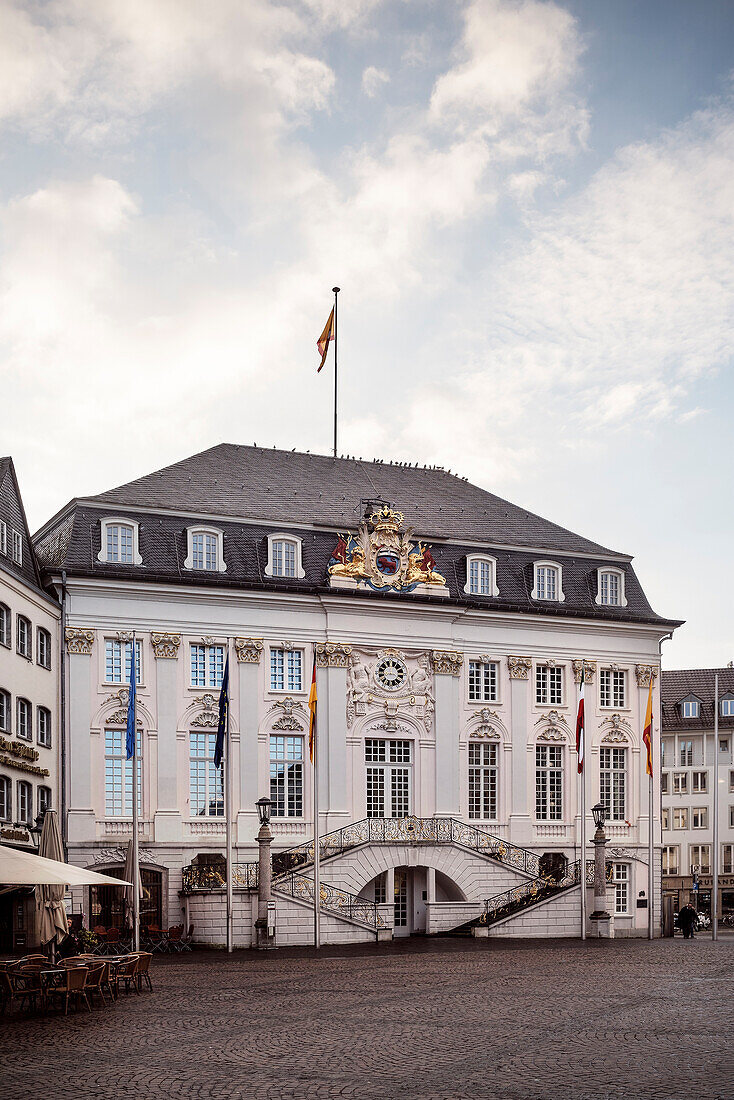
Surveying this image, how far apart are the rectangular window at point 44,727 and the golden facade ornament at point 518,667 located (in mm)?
18867

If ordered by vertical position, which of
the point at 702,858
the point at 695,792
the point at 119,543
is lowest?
the point at 702,858

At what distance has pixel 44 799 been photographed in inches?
1821

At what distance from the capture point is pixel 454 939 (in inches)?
1902

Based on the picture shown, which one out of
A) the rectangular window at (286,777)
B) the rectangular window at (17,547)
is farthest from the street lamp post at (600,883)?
the rectangular window at (17,547)

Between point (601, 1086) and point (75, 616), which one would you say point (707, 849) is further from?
point (601, 1086)

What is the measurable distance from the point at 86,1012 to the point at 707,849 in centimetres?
7100

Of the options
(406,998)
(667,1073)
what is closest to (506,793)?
(406,998)

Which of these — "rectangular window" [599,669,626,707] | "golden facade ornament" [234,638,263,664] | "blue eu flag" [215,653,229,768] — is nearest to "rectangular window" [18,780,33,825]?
"blue eu flag" [215,653,229,768]

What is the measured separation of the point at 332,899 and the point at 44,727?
11.2m

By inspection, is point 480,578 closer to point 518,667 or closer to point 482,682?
point 518,667

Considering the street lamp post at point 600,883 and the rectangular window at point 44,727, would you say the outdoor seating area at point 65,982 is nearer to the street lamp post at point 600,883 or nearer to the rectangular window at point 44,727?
the rectangular window at point 44,727

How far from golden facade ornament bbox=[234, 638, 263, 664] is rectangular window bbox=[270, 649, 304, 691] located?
76 cm

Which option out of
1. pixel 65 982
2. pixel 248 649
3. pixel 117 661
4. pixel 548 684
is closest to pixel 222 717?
pixel 117 661

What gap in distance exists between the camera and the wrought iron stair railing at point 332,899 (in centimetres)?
4600
